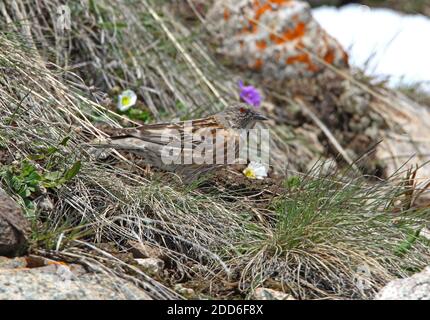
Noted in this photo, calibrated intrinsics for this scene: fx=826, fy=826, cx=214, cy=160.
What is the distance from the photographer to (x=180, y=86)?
6777 millimetres

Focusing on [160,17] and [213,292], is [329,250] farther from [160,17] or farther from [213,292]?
[160,17]

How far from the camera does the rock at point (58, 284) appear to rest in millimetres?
3584

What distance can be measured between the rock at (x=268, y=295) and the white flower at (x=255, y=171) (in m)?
1.63

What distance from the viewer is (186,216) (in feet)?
14.7

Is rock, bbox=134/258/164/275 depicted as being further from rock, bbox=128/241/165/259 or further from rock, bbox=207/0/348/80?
rock, bbox=207/0/348/80

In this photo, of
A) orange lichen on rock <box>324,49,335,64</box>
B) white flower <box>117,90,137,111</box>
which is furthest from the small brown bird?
orange lichen on rock <box>324,49,335,64</box>

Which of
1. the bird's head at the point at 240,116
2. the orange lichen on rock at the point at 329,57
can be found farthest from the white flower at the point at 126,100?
the orange lichen on rock at the point at 329,57

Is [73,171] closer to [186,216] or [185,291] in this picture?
[186,216]

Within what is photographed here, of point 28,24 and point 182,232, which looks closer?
point 182,232

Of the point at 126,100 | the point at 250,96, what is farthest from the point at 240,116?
the point at 250,96

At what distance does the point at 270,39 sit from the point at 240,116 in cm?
215
